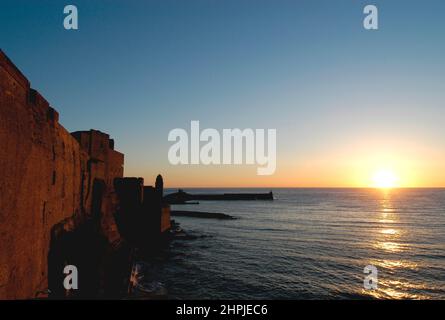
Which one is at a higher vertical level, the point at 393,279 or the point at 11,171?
the point at 11,171

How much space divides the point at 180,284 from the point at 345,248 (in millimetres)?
19957

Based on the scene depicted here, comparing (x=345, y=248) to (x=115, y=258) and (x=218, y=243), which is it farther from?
(x=115, y=258)

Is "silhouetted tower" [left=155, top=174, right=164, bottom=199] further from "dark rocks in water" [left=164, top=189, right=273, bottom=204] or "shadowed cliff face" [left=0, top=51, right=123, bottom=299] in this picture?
"dark rocks in water" [left=164, top=189, right=273, bottom=204]

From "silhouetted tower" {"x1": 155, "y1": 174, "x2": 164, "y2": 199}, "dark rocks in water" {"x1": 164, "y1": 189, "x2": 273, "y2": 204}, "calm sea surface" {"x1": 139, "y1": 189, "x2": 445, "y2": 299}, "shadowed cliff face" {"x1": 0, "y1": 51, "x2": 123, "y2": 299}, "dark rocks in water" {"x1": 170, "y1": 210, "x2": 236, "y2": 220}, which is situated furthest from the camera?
"dark rocks in water" {"x1": 164, "y1": 189, "x2": 273, "y2": 204}

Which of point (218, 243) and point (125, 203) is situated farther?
point (218, 243)

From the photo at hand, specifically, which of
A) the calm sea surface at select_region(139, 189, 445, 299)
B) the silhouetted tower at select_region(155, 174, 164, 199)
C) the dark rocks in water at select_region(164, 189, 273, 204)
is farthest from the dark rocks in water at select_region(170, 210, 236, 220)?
the dark rocks in water at select_region(164, 189, 273, 204)

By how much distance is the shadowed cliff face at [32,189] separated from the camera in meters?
7.79

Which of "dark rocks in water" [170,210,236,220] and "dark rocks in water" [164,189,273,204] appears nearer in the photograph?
"dark rocks in water" [170,210,236,220]

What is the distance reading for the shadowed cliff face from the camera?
7.79m

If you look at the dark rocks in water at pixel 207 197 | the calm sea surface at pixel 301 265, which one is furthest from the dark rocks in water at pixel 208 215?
the dark rocks in water at pixel 207 197

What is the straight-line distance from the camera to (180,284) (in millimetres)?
20281

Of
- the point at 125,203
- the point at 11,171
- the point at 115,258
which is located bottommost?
the point at 115,258
